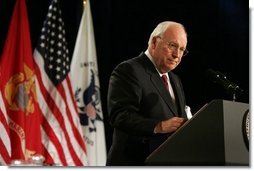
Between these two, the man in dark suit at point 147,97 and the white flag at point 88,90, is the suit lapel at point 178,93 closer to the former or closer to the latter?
the man in dark suit at point 147,97

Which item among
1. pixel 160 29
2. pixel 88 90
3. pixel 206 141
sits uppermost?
pixel 160 29

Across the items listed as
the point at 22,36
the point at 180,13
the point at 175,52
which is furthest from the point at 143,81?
the point at 22,36

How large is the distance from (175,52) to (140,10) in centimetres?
41

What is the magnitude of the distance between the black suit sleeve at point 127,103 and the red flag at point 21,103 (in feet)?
2.22

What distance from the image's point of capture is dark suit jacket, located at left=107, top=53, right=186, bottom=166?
7.34 feet

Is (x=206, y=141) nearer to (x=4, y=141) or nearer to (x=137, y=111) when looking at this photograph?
(x=137, y=111)

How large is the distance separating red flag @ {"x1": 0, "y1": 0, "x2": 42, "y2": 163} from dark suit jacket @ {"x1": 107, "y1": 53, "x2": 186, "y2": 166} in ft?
2.26

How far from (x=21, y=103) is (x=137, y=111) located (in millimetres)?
928

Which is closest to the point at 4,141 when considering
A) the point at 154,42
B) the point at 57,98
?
the point at 57,98

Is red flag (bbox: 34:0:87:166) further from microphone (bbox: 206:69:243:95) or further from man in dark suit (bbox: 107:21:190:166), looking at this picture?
microphone (bbox: 206:69:243:95)

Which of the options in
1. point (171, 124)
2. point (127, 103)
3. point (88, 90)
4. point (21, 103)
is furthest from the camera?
point (88, 90)

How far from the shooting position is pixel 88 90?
10.0ft

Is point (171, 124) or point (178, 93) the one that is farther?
point (178, 93)

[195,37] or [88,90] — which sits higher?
[195,37]
